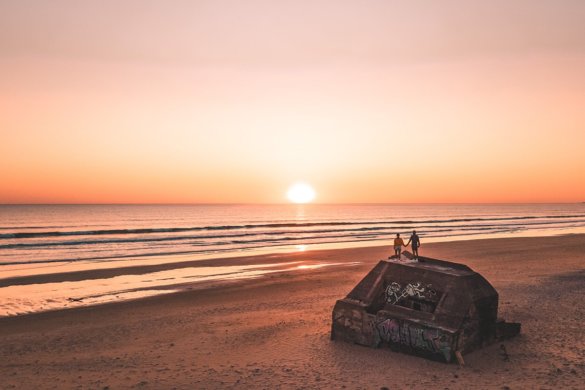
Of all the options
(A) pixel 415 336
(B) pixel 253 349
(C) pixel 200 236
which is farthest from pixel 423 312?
(C) pixel 200 236

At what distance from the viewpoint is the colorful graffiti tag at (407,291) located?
10.6m

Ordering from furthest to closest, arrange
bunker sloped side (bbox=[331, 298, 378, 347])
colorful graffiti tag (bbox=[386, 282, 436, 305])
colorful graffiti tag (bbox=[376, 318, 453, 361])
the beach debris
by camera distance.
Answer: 1. colorful graffiti tag (bbox=[386, 282, 436, 305])
2. bunker sloped side (bbox=[331, 298, 378, 347])
3. the beach debris
4. colorful graffiti tag (bbox=[376, 318, 453, 361])

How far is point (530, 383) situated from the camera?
8.45m

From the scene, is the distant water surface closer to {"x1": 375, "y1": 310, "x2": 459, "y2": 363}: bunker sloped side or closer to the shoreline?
the shoreline

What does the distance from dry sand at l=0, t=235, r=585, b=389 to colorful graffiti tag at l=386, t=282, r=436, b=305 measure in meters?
1.39

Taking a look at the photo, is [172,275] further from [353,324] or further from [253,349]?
[353,324]

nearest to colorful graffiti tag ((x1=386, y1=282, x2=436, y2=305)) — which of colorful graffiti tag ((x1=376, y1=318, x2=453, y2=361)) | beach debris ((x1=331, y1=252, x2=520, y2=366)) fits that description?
beach debris ((x1=331, y1=252, x2=520, y2=366))

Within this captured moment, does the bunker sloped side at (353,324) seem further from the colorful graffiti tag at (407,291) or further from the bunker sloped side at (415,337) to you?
the colorful graffiti tag at (407,291)

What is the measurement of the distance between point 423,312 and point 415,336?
2.06 ft

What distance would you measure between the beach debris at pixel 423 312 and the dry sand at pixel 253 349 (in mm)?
302

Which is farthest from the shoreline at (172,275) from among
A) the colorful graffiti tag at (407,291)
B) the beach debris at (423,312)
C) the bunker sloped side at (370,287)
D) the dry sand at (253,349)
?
the colorful graffiti tag at (407,291)

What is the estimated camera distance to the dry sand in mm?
8781

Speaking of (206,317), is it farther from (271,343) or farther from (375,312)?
(375,312)

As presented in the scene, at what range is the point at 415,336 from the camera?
970cm
